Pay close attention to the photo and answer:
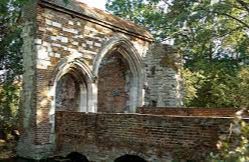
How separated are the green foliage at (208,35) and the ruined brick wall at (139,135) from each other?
8154 mm

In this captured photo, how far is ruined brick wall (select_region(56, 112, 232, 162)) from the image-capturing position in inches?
309

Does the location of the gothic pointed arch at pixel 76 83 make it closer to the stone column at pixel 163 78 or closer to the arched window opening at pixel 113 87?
the arched window opening at pixel 113 87

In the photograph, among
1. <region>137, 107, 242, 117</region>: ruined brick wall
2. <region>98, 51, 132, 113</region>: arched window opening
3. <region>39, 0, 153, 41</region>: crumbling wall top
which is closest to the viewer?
<region>39, 0, 153, 41</region>: crumbling wall top

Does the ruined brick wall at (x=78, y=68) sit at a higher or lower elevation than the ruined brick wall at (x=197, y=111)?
higher

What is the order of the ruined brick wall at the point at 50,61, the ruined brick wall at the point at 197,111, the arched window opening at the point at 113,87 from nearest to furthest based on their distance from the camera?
the ruined brick wall at the point at 50,61 → the ruined brick wall at the point at 197,111 → the arched window opening at the point at 113,87

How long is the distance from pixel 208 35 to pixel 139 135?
939 cm

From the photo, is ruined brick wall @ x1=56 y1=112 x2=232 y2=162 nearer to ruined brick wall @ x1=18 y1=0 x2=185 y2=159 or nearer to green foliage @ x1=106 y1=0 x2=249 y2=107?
ruined brick wall @ x1=18 y1=0 x2=185 y2=159

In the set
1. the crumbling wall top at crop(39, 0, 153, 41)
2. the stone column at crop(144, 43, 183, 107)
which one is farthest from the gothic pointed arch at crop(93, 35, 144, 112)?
the crumbling wall top at crop(39, 0, 153, 41)

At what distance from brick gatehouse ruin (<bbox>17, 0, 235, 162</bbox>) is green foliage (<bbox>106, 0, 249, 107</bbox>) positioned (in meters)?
1.77

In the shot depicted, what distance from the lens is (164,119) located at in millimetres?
8664

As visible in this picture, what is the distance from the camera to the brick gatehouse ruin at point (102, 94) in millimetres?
8625

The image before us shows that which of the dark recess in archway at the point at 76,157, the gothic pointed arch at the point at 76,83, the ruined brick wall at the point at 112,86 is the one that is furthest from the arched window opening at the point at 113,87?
the dark recess in archway at the point at 76,157

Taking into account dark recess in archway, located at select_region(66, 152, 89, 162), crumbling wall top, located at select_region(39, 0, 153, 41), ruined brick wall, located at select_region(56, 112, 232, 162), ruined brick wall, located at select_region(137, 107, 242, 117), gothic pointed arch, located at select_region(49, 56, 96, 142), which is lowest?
dark recess in archway, located at select_region(66, 152, 89, 162)

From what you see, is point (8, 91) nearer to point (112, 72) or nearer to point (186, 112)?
point (112, 72)
